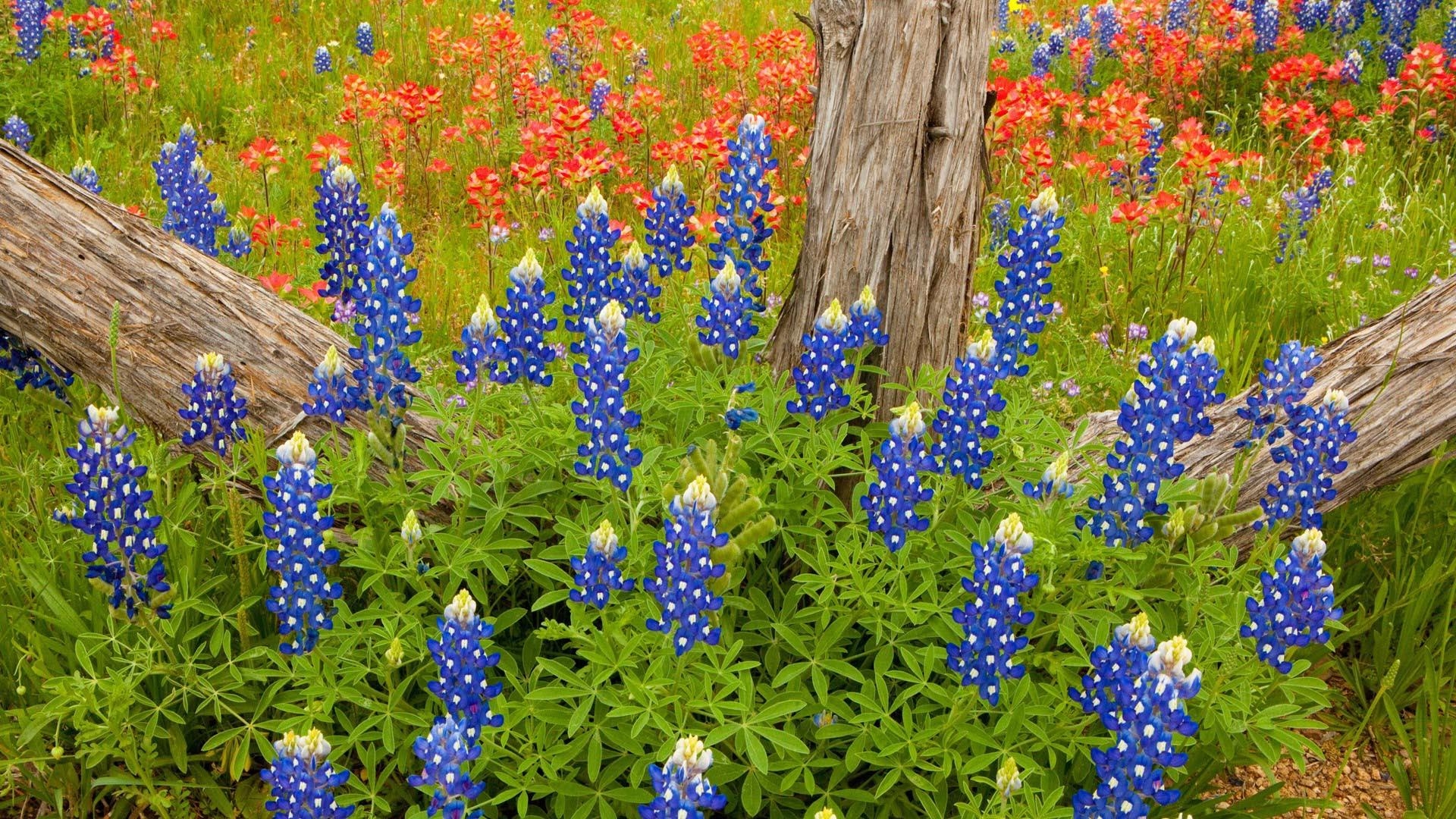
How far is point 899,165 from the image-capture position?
317 centimetres

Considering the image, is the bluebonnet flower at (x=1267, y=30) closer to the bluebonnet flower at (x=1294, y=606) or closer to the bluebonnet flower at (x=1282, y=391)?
the bluebonnet flower at (x=1282, y=391)

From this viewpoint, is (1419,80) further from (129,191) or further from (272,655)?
(129,191)

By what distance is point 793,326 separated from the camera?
134 inches

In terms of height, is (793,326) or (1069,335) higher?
(1069,335)

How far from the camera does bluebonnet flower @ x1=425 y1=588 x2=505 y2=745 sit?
7.72ft

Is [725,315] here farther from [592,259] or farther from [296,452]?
[296,452]

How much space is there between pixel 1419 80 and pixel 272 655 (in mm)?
5527

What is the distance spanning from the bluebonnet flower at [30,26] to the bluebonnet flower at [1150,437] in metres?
5.80

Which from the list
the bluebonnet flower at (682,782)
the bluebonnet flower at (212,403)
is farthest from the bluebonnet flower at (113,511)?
the bluebonnet flower at (682,782)

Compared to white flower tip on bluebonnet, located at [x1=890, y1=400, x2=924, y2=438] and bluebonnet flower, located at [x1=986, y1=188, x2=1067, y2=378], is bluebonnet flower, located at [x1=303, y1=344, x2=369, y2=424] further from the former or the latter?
bluebonnet flower, located at [x1=986, y1=188, x2=1067, y2=378]

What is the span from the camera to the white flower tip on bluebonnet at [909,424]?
2.57m

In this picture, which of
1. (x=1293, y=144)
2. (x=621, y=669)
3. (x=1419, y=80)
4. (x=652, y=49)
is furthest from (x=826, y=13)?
(x=652, y=49)

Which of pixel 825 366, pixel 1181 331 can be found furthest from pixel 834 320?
pixel 1181 331

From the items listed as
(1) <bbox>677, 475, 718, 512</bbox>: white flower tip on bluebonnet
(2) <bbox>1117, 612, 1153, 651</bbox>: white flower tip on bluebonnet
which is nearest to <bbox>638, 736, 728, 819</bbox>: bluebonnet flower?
(1) <bbox>677, 475, 718, 512</bbox>: white flower tip on bluebonnet
